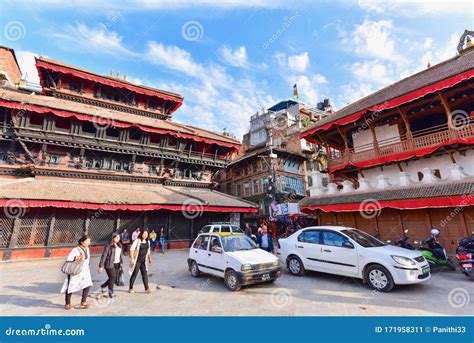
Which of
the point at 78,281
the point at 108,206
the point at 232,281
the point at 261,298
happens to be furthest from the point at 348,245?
the point at 108,206

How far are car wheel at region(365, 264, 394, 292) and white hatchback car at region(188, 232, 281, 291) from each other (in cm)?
259

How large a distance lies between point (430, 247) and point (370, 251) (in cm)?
429

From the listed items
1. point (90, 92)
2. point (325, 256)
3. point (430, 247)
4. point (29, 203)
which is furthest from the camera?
point (90, 92)

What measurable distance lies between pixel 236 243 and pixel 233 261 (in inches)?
43.6

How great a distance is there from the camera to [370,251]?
6746mm

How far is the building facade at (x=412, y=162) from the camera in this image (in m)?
10.7

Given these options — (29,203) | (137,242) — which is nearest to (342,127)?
(137,242)

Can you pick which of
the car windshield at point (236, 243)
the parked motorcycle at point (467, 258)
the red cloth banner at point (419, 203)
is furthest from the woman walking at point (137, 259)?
the red cloth banner at point (419, 203)

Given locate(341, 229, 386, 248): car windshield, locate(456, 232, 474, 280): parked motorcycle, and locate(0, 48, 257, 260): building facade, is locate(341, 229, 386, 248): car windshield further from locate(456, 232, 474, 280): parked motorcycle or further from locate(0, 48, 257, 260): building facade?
locate(0, 48, 257, 260): building facade

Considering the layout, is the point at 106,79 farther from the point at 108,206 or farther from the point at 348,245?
the point at 348,245

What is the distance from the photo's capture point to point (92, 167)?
1795cm

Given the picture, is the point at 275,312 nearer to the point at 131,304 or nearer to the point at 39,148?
the point at 131,304

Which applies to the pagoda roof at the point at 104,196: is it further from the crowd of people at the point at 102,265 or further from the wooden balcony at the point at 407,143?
the wooden balcony at the point at 407,143

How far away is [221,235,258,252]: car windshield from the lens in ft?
25.6
